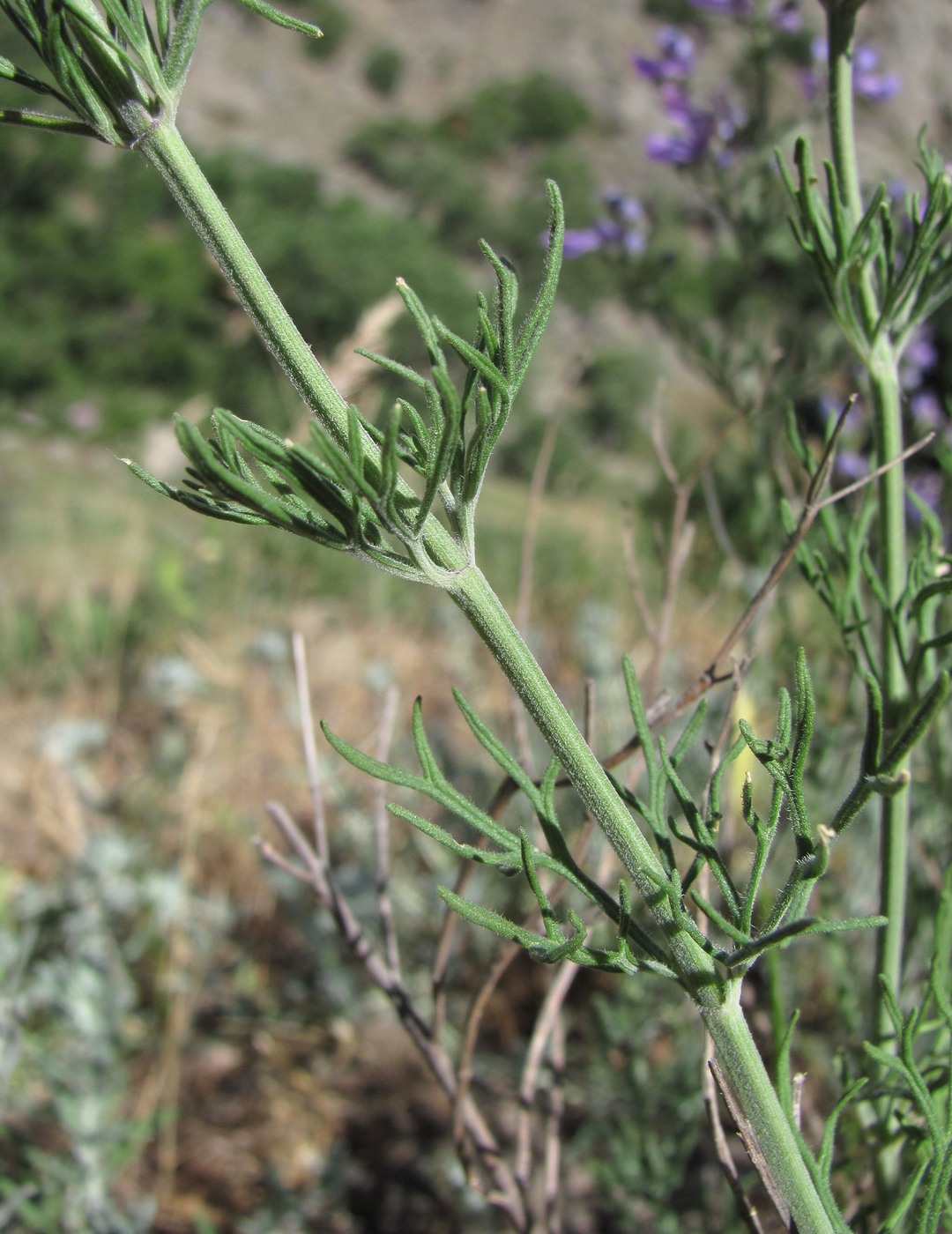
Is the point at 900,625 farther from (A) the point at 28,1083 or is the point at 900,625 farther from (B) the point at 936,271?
(A) the point at 28,1083

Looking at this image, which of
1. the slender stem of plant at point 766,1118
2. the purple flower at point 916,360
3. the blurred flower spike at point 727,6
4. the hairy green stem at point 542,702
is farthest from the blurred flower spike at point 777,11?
the slender stem of plant at point 766,1118

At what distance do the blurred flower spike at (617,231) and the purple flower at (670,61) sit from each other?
228 mm

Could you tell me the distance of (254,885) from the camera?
1.95 m

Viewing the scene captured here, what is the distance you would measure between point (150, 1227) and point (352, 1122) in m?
0.34

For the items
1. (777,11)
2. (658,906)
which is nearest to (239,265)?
(658,906)

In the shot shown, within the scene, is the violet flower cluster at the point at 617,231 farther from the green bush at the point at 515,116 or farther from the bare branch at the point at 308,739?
the green bush at the point at 515,116

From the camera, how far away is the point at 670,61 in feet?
6.49

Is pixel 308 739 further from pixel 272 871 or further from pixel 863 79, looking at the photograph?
pixel 863 79

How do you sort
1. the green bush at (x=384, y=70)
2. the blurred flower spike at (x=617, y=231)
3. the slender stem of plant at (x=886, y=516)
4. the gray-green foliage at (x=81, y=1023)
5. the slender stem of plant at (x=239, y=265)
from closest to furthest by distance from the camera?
the slender stem of plant at (x=239, y=265)
the slender stem of plant at (x=886, y=516)
the gray-green foliage at (x=81, y=1023)
the blurred flower spike at (x=617, y=231)
the green bush at (x=384, y=70)

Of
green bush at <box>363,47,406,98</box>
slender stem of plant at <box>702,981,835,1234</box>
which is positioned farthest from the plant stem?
green bush at <box>363,47,406,98</box>

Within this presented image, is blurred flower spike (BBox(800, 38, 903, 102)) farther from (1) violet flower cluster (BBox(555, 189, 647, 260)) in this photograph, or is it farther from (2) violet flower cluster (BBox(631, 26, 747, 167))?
(1) violet flower cluster (BBox(555, 189, 647, 260))

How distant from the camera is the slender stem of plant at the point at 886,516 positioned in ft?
1.92

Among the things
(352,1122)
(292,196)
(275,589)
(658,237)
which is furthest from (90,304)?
(352,1122)

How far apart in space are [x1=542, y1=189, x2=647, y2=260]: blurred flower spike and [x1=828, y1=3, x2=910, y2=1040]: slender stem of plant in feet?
4.28
